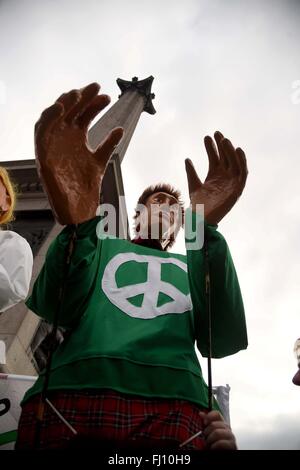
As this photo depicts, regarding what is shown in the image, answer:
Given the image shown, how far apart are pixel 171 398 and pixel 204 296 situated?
0.67 meters

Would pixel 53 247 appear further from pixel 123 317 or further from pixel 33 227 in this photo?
pixel 33 227

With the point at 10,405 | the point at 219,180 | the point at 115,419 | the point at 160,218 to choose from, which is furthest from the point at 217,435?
the point at 10,405

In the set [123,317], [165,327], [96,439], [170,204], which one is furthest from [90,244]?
[170,204]

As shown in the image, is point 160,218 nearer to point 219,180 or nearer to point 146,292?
point 219,180

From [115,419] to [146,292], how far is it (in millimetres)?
899

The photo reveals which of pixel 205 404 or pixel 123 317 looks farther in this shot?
pixel 123 317

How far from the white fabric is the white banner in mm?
756

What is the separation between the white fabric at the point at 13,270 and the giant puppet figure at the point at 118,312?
0.39 m

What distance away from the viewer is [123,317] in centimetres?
230

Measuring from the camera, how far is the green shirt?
1.96 meters

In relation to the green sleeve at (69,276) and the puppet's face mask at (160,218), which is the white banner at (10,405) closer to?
the green sleeve at (69,276)

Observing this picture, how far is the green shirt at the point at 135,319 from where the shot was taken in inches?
77.1

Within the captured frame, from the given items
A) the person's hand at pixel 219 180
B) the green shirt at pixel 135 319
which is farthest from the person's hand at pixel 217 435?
the person's hand at pixel 219 180

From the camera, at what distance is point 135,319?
2.29 metres
